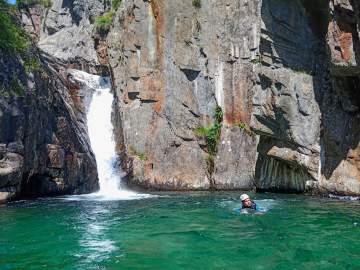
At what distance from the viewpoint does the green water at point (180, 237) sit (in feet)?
38.7

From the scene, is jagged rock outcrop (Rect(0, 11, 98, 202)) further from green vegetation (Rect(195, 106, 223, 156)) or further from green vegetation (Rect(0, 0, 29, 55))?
green vegetation (Rect(195, 106, 223, 156))

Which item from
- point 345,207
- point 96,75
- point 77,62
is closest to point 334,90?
point 345,207

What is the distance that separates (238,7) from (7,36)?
17.6 meters

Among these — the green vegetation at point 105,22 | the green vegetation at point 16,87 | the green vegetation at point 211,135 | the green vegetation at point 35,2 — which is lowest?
the green vegetation at point 211,135

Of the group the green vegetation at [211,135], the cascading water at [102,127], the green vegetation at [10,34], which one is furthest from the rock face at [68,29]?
the green vegetation at [10,34]

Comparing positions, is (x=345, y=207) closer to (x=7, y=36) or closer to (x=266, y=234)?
(x=266, y=234)

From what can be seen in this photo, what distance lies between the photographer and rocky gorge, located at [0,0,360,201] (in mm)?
26250

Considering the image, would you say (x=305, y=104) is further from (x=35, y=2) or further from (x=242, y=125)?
(x=35, y=2)

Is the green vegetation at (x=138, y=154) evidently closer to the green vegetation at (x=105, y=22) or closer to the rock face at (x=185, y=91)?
the rock face at (x=185, y=91)

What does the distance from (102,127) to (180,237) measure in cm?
2627

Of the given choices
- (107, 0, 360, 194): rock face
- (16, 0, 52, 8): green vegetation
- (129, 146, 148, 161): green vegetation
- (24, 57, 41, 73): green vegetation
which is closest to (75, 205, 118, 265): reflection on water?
(24, 57, 41, 73): green vegetation

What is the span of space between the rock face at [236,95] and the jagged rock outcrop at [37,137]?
5.47 meters

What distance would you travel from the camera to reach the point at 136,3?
40.0 meters

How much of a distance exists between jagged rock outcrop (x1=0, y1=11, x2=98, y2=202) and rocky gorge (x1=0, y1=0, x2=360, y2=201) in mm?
82
